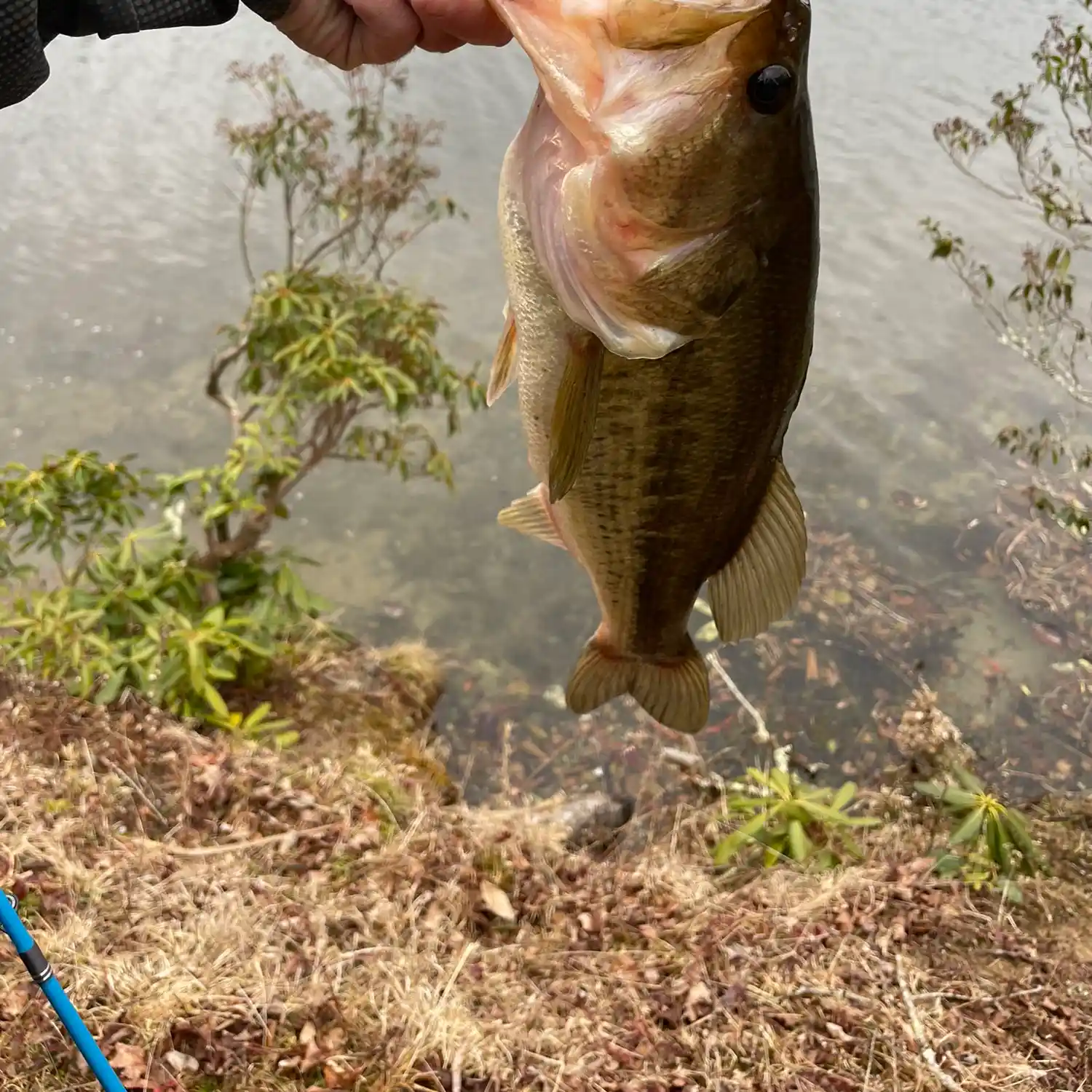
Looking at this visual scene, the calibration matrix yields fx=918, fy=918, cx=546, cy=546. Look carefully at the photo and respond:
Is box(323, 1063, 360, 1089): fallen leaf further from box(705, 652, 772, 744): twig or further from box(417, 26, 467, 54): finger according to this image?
box(705, 652, 772, 744): twig

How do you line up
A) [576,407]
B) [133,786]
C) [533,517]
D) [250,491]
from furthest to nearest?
[250,491]
[133,786]
[533,517]
[576,407]

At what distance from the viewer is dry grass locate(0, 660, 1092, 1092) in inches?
94.5

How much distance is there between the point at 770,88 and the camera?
3.96ft

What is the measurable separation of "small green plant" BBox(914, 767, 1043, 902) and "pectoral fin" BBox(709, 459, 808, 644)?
6.59ft

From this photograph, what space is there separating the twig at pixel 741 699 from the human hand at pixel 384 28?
12.1ft

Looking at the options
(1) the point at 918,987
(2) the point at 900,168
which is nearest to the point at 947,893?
(1) the point at 918,987

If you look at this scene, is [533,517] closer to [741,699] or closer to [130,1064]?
[130,1064]

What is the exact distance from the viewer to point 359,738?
13.7ft

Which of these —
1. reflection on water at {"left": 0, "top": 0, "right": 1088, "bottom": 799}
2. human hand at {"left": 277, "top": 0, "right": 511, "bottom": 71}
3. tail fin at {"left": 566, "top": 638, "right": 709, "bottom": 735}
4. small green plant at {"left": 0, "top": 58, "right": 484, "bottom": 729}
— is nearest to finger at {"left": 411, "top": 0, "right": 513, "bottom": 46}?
human hand at {"left": 277, "top": 0, "right": 511, "bottom": 71}

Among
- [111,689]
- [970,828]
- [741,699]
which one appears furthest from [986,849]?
[111,689]

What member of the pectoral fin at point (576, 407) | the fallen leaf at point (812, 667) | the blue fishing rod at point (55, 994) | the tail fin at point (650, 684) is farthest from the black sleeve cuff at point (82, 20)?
the fallen leaf at point (812, 667)

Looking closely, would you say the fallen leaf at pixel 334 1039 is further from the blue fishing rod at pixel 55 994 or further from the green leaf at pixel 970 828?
the green leaf at pixel 970 828

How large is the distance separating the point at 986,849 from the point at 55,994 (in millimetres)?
2984

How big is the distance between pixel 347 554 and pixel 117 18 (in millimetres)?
4027
